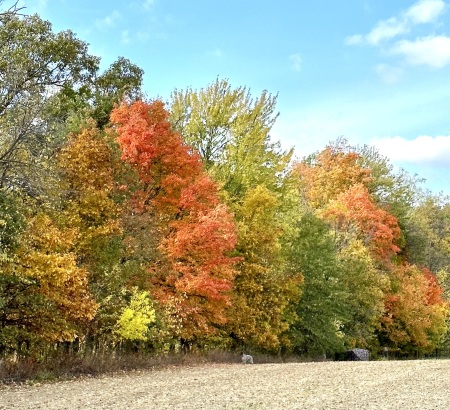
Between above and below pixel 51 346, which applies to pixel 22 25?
above

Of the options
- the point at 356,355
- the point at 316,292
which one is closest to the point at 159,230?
the point at 316,292

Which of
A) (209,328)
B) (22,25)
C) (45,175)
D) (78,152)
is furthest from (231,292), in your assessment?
(22,25)

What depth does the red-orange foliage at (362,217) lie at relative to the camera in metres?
49.7

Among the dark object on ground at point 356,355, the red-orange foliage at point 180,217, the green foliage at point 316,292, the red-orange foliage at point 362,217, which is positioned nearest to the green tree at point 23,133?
the red-orange foliage at point 180,217

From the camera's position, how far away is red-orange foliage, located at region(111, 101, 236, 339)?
84.1 feet

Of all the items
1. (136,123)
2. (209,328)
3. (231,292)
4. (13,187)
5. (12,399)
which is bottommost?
(12,399)

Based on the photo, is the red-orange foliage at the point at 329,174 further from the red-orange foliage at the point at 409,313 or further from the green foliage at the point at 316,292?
the green foliage at the point at 316,292

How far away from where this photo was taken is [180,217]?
1102 inches

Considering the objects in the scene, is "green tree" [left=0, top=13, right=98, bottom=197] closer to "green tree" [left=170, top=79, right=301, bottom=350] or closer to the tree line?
the tree line

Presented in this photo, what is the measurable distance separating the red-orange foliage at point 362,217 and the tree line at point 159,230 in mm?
147

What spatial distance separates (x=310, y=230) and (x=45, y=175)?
76.4 feet

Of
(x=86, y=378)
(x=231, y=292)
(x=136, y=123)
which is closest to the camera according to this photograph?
(x=86, y=378)

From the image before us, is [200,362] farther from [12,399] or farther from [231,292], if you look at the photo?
[12,399]

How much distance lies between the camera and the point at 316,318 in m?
38.2
